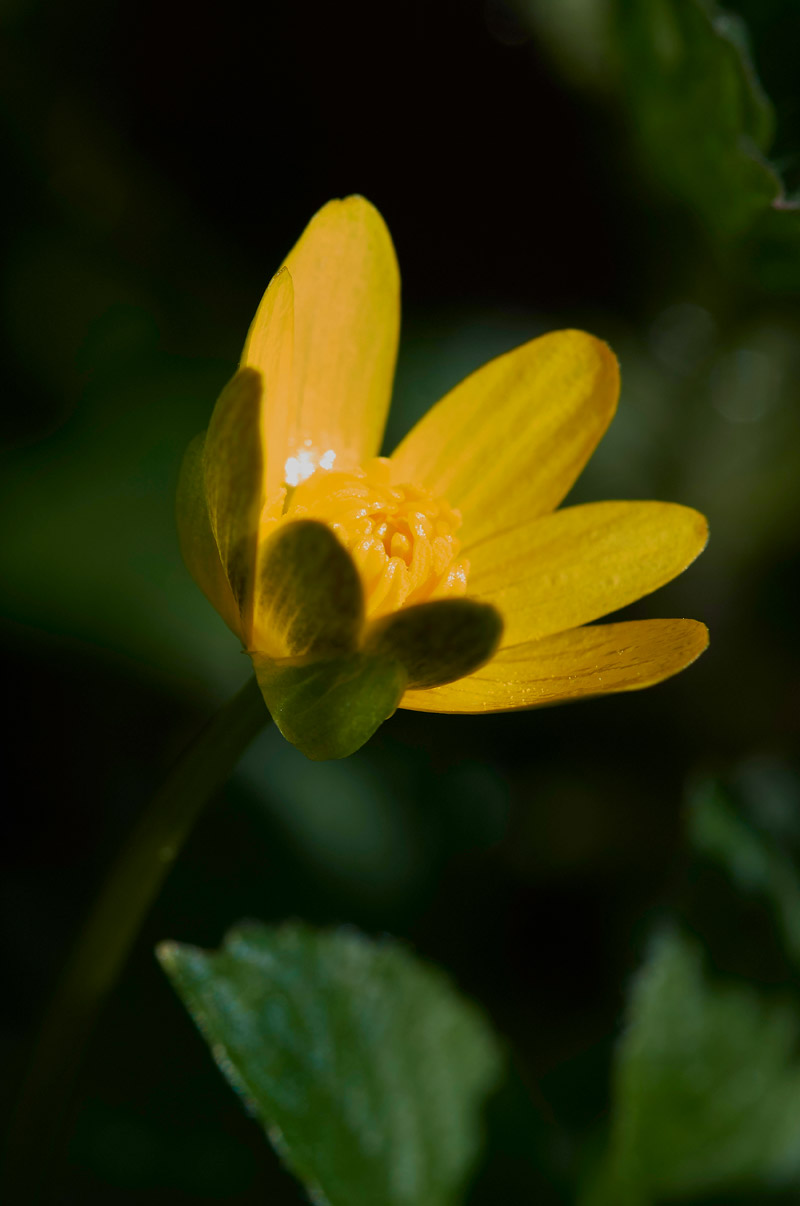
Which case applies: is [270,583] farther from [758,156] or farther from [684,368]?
[684,368]

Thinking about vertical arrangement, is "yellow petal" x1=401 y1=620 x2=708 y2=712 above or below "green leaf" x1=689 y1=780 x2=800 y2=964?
above

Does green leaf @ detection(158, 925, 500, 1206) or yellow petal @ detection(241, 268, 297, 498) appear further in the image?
green leaf @ detection(158, 925, 500, 1206)

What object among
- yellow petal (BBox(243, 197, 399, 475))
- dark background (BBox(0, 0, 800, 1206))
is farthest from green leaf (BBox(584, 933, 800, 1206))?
yellow petal (BBox(243, 197, 399, 475))

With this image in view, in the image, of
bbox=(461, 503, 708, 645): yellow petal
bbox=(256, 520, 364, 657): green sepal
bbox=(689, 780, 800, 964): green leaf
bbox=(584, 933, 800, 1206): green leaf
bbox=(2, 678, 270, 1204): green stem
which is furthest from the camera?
bbox=(689, 780, 800, 964): green leaf

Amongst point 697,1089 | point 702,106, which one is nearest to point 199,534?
point 697,1089

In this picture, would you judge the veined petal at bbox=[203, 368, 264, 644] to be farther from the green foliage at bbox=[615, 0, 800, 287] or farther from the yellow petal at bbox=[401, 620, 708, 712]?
the green foliage at bbox=[615, 0, 800, 287]
